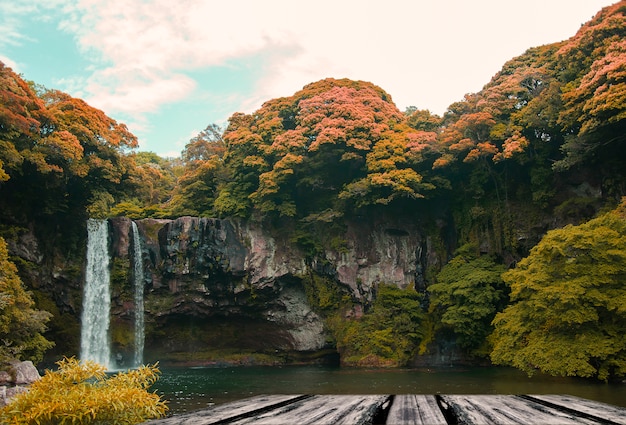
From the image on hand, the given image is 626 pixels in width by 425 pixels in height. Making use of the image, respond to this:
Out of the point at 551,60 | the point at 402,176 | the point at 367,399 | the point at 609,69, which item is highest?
the point at 551,60

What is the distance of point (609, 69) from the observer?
1861 centimetres

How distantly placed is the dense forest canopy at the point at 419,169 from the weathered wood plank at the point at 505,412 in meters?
14.8

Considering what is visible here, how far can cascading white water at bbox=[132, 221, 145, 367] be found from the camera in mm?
28484

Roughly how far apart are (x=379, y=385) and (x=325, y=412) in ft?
51.7

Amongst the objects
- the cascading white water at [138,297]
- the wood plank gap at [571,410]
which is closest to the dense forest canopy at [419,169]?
the cascading white water at [138,297]

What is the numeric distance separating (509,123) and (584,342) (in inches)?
523

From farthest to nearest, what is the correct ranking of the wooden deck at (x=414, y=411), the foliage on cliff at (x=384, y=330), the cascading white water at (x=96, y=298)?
1. the cascading white water at (x=96, y=298)
2. the foliage on cliff at (x=384, y=330)
3. the wooden deck at (x=414, y=411)

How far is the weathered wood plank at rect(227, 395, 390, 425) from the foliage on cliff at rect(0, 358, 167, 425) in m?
3.19

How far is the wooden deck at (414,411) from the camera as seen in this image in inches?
88.0

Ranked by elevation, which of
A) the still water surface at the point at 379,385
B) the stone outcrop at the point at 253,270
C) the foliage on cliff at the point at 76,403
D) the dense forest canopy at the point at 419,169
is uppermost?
the dense forest canopy at the point at 419,169

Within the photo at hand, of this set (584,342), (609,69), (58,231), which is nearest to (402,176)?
(609,69)

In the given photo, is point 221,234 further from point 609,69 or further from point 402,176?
point 609,69

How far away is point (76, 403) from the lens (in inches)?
201

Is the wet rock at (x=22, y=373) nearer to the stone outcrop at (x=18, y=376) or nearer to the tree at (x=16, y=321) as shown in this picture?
the stone outcrop at (x=18, y=376)
